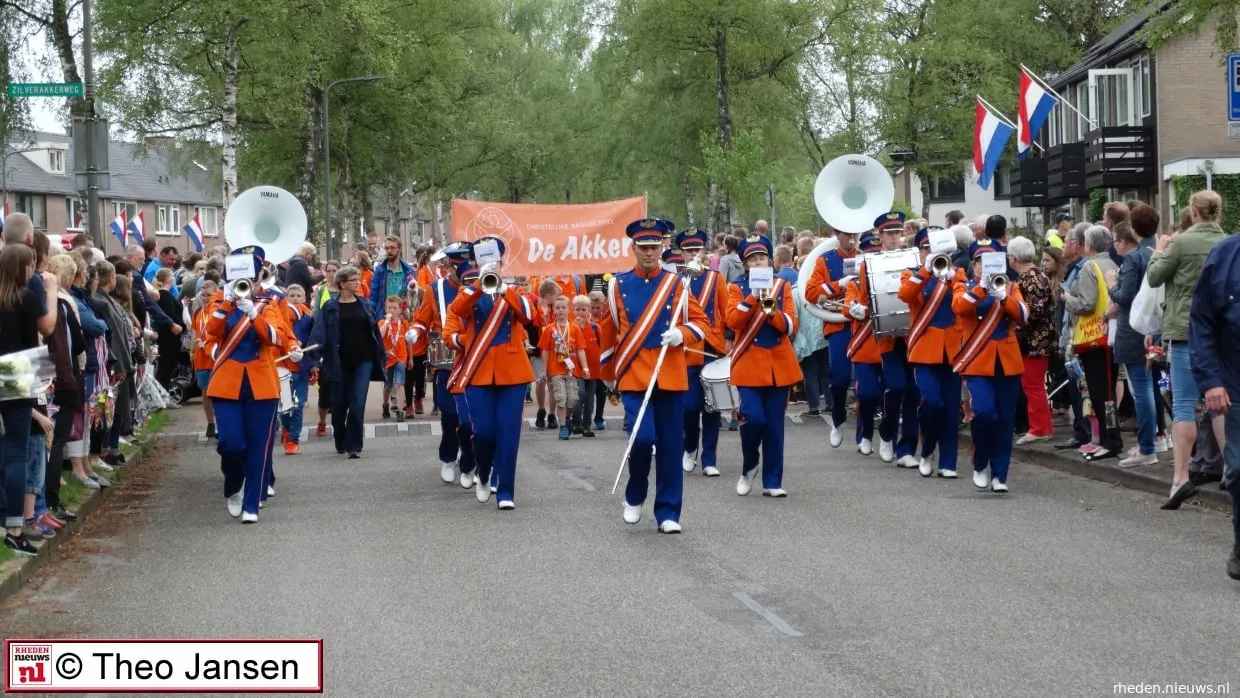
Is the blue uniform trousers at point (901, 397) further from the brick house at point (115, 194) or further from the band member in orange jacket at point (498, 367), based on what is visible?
the brick house at point (115, 194)

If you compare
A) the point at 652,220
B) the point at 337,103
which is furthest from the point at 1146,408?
the point at 337,103

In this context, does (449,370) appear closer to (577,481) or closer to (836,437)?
(577,481)

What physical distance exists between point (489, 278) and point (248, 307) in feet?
5.56

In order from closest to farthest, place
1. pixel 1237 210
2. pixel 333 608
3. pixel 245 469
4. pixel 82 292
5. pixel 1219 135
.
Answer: pixel 333 608 < pixel 245 469 < pixel 82 292 < pixel 1237 210 < pixel 1219 135

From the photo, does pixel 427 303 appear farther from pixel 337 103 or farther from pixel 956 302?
pixel 337 103

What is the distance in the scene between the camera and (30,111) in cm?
4019

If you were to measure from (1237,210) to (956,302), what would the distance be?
29.1 meters

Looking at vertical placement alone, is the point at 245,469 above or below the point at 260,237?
below

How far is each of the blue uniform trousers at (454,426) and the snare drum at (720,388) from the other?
2.00 m

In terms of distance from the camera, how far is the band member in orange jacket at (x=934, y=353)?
13.8m

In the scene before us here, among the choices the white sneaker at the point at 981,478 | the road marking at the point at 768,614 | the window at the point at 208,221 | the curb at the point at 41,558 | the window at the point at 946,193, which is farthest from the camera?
the window at the point at 208,221

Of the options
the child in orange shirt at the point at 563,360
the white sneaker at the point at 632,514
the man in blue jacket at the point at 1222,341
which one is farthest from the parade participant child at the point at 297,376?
the man in blue jacket at the point at 1222,341

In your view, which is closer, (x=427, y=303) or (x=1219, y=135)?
(x=427, y=303)

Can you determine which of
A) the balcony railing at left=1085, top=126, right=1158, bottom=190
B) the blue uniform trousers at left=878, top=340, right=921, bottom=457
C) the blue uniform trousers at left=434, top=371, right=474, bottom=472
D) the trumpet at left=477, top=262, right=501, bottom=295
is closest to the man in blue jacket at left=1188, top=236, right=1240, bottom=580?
the trumpet at left=477, top=262, right=501, bottom=295
